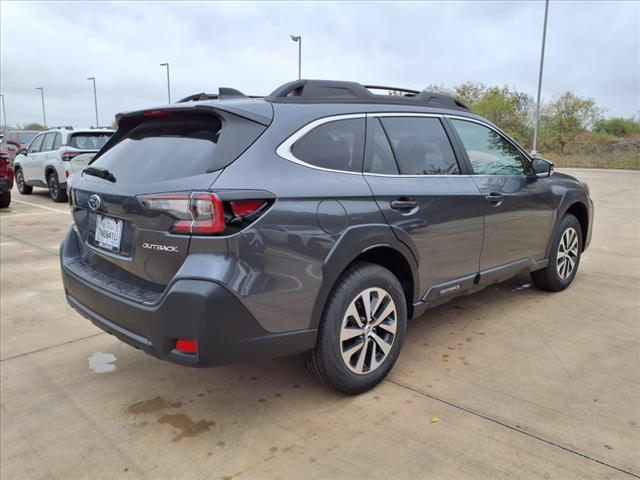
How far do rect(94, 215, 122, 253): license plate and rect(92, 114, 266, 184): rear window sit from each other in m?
0.23

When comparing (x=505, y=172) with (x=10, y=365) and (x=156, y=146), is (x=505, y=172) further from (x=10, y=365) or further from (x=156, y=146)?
(x=10, y=365)

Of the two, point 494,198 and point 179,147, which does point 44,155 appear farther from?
point 494,198

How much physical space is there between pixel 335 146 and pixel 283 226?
678mm

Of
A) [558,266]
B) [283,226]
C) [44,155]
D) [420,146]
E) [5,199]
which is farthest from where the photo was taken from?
[44,155]

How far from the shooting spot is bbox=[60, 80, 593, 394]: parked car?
2.41 m

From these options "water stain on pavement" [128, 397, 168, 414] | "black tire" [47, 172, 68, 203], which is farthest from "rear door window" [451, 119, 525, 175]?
"black tire" [47, 172, 68, 203]

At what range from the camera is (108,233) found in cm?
288

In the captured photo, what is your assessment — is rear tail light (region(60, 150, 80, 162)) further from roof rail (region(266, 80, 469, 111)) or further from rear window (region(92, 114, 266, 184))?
roof rail (region(266, 80, 469, 111))

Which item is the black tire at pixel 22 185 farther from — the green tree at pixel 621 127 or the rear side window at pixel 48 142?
the green tree at pixel 621 127

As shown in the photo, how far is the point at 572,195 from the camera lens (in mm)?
4801

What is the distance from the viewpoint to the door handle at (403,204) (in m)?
3.07

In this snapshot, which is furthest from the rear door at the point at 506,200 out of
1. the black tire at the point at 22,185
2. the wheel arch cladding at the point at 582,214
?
the black tire at the point at 22,185

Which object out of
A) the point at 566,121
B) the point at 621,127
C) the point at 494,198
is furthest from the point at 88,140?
the point at 621,127

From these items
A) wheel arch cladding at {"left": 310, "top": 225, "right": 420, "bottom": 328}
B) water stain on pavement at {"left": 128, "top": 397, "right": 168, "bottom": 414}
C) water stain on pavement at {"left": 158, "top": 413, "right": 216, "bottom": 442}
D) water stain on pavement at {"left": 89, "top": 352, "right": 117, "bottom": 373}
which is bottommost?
water stain on pavement at {"left": 89, "top": 352, "right": 117, "bottom": 373}
